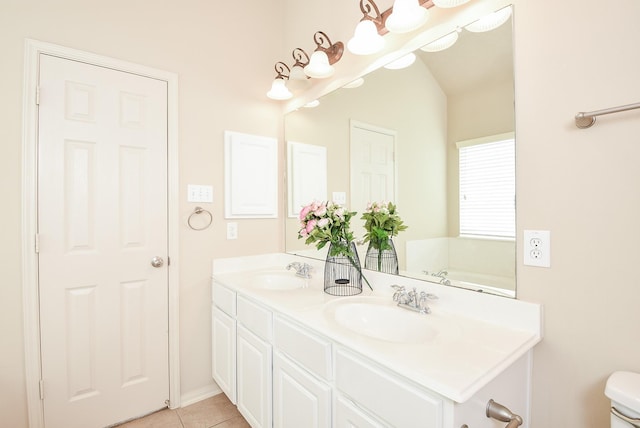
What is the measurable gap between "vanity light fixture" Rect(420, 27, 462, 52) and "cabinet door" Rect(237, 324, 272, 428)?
1.56 m

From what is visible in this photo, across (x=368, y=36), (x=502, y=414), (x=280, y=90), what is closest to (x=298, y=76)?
(x=280, y=90)

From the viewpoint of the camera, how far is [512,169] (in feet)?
3.73

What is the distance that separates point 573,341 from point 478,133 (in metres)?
0.81

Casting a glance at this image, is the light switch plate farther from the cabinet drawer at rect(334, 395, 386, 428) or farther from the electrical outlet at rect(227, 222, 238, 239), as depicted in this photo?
the cabinet drawer at rect(334, 395, 386, 428)

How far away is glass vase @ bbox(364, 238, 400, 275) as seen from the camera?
61.4 inches

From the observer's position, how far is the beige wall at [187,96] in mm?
1470

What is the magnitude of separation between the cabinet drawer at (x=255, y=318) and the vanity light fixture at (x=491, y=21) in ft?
4.89

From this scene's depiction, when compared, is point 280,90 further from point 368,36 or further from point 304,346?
point 304,346

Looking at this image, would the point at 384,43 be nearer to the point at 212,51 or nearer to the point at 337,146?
the point at 337,146

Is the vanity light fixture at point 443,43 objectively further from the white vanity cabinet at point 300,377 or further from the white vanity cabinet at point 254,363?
the white vanity cabinet at point 254,363

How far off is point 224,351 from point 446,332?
1.37 metres

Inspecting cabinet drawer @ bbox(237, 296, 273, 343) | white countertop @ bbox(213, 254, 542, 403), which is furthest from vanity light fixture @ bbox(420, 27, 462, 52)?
cabinet drawer @ bbox(237, 296, 273, 343)

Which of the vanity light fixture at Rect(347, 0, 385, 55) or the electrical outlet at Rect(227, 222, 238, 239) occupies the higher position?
the vanity light fixture at Rect(347, 0, 385, 55)

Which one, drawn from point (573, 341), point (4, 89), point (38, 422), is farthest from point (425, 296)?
point (4, 89)
